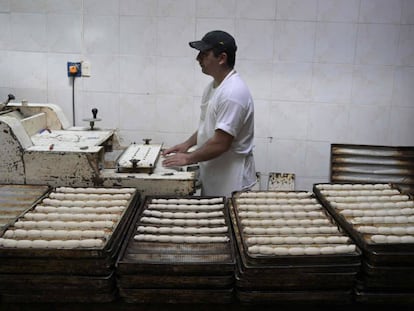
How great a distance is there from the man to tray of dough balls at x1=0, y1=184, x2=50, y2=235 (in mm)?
657

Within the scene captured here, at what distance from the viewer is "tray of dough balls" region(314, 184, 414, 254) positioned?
4.88ft

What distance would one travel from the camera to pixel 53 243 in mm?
1452

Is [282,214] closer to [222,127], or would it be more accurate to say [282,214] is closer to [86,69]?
[222,127]

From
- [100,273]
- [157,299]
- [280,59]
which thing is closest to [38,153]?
[100,273]

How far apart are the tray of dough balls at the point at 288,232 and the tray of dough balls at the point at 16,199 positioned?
0.91 meters

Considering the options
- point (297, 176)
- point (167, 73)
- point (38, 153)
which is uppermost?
point (167, 73)

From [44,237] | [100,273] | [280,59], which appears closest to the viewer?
[100,273]

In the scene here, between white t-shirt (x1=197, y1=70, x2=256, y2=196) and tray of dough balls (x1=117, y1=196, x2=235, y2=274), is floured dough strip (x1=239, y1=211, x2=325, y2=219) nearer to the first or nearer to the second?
tray of dough balls (x1=117, y1=196, x2=235, y2=274)

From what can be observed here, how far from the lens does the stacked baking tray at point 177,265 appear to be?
→ 4.63 ft

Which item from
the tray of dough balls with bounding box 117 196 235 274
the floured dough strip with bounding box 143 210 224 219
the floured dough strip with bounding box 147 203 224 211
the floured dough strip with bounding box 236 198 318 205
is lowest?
the tray of dough balls with bounding box 117 196 235 274

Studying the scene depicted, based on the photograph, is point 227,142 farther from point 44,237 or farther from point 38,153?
point 44,237

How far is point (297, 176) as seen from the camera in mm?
3674

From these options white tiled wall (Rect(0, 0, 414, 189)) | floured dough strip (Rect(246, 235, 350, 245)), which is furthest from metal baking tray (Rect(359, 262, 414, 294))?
white tiled wall (Rect(0, 0, 414, 189))

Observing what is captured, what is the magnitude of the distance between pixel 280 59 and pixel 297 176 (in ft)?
3.24
